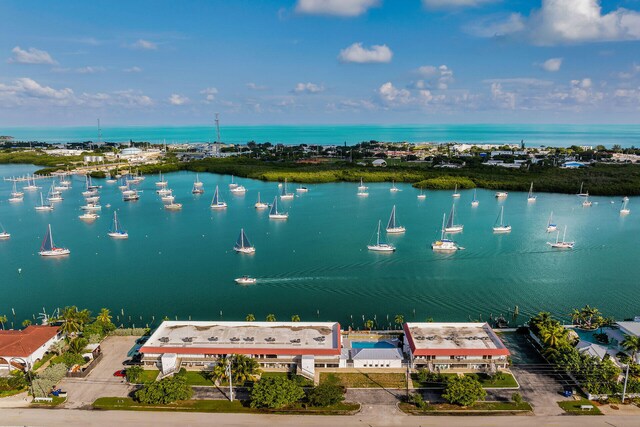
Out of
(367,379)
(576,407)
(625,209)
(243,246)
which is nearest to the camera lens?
(576,407)

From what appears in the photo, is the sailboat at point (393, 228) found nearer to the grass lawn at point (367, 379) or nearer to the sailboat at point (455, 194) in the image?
the sailboat at point (455, 194)

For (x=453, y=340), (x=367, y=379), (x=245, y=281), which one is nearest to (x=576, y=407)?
(x=453, y=340)

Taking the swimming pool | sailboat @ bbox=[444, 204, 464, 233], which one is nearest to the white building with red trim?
the swimming pool

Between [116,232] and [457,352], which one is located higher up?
[116,232]

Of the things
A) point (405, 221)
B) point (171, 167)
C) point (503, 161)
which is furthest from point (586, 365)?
point (171, 167)

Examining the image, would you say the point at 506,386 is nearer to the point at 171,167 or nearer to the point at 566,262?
the point at 566,262

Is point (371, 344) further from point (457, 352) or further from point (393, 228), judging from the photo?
point (393, 228)
